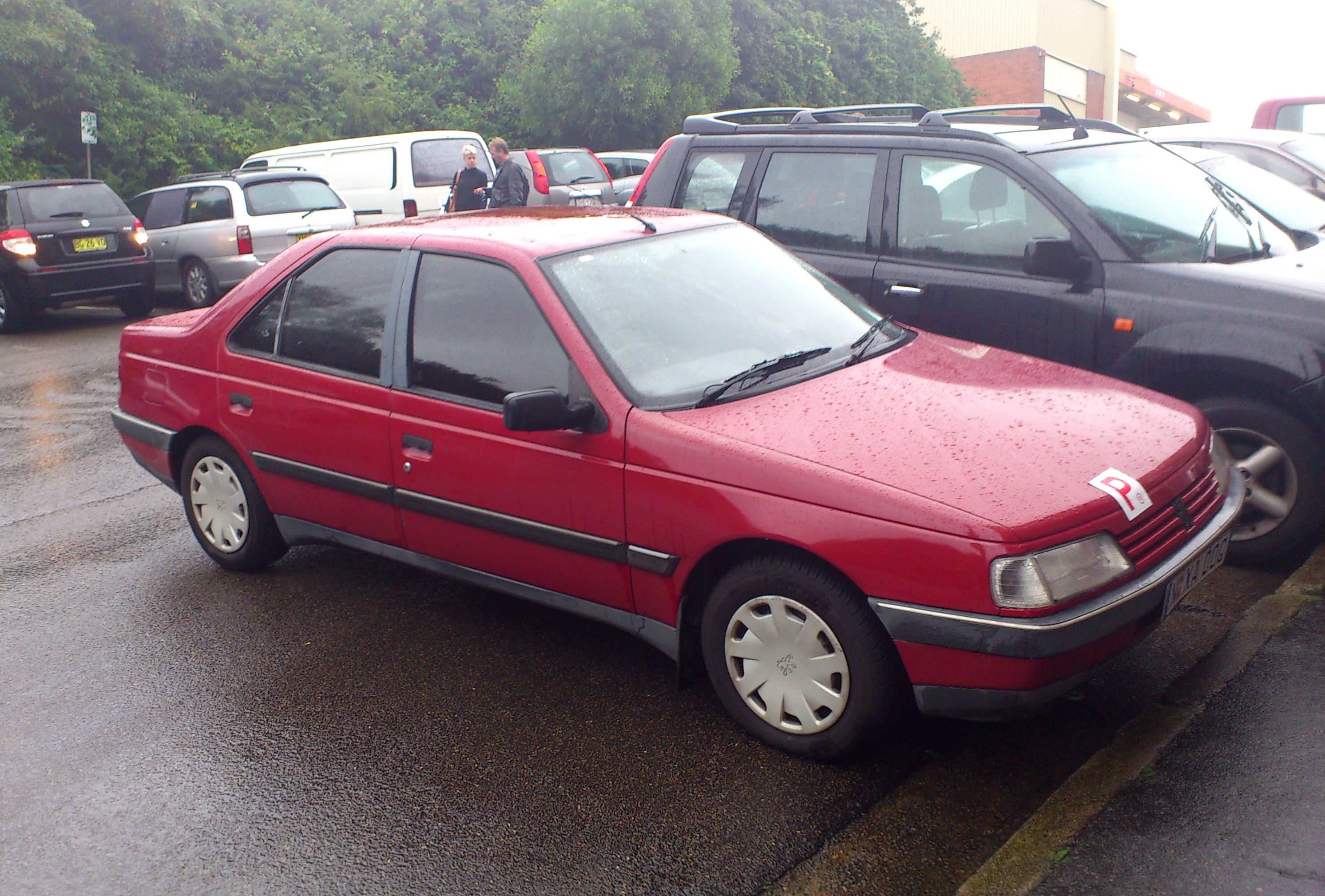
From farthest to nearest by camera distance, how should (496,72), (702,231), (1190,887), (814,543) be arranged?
(496,72)
(702,231)
(814,543)
(1190,887)

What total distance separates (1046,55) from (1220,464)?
157 ft

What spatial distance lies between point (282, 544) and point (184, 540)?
98 cm

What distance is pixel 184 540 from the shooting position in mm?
5953

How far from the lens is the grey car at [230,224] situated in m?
14.0

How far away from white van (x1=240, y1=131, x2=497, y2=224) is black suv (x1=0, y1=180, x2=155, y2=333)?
323 cm

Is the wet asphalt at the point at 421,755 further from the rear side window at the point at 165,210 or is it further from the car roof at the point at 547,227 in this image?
the rear side window at the point at 165,210

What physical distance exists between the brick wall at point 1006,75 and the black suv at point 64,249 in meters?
37.8

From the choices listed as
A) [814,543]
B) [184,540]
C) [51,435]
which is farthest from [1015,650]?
[51,435]

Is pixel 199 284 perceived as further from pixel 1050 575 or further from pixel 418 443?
pixel 1050 575

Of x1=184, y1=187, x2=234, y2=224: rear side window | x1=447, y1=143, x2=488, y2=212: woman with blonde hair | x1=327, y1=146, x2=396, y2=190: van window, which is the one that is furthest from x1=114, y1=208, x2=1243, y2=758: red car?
x1=327, y1=146, x2=396, y2=190: van window

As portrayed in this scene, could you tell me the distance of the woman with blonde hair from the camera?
560 inches

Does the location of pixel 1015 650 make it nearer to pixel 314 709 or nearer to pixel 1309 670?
pixel 1309 670

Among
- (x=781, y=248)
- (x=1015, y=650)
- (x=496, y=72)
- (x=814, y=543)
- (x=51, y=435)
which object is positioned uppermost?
(x=496, y=72)

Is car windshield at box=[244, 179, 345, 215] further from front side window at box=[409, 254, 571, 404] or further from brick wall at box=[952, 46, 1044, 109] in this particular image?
brick wall at box=[952, 46, 1044, 109]
